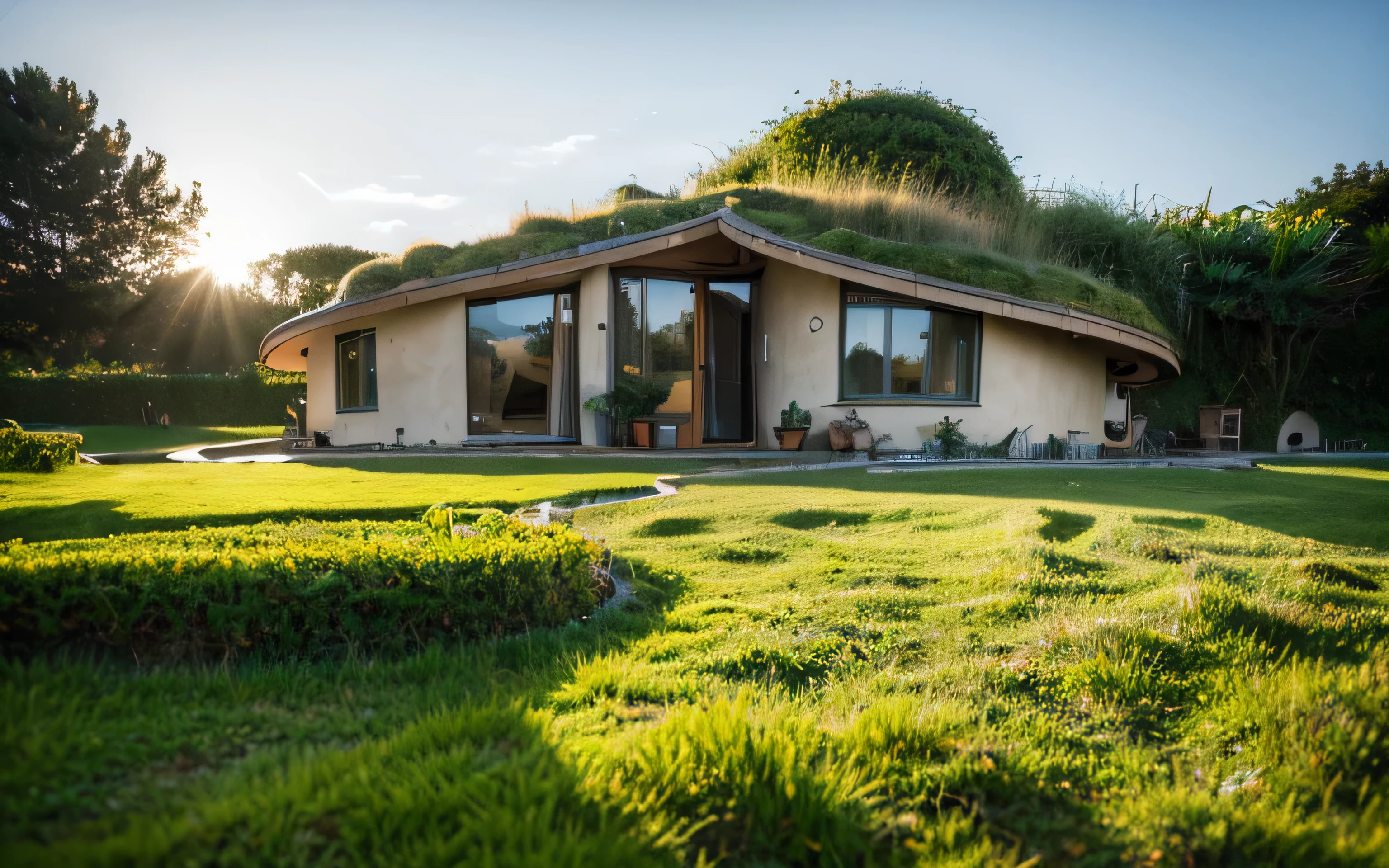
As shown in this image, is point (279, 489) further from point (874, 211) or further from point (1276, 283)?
point (1276, 283)

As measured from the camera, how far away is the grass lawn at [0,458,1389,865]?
4.92 feet

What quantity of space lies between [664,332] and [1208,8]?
9041 mm

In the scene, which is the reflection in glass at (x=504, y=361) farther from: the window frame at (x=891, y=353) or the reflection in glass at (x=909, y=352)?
the reflection in glass at (x=909, y=352)

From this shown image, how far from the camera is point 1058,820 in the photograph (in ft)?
5.62

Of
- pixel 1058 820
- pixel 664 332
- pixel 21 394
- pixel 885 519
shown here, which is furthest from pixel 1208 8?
pixel 21 394

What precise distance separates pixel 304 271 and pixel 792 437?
41377 mm

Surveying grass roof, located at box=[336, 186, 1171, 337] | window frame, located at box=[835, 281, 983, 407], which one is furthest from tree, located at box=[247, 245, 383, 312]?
window frame, located at box=[835, 281, 983, 407]

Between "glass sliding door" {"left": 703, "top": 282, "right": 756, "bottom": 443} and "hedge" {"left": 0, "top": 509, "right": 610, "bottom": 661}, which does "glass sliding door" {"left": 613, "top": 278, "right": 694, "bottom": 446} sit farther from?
"hedge" {"left": 0, "top": 509, "right": 610, "bottom": 661}

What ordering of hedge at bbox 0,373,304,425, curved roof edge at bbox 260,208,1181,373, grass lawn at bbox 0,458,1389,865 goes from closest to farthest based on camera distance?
grass lawn at bbox 0,458,1389,865, curved roof edge at bbox 260,208,1181,373, hedge at bbox 0,373,304,425

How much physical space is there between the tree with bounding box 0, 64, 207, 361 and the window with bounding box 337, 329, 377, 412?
6.19 m

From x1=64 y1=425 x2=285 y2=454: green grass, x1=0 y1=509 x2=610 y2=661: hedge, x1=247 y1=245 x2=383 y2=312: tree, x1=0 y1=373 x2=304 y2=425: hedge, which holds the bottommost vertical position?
x1=0 y1=509 x2=610 y2=661: hedge

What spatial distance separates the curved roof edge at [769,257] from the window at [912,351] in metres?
0.64

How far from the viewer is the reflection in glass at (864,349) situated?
12.3m

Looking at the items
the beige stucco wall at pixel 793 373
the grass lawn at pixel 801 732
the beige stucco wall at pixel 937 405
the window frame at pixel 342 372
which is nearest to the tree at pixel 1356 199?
the beige stucco wall at pixel 937 405
